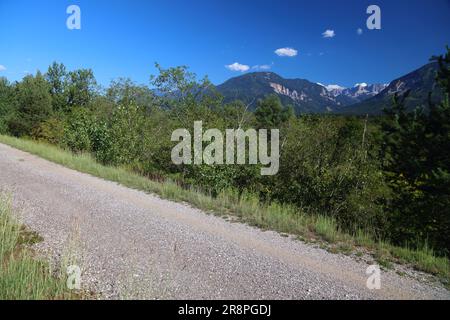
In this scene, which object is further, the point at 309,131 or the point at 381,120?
the point at 309,131

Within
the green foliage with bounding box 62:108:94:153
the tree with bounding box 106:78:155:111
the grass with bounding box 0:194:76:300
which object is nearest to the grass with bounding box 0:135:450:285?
the grass with bounding box 0:194:76:300

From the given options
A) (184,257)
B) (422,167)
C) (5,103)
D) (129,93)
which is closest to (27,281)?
(184,257)

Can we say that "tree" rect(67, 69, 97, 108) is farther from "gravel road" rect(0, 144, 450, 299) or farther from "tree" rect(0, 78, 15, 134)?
"gravel road" rect(0, 144, 450, 299)

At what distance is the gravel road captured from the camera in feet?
13.7

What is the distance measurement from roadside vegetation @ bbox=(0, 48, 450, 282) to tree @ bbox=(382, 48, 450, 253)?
0.9 inches

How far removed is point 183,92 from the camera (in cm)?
2188

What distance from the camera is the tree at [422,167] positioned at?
21.6 ft

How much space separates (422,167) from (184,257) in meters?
5.58
